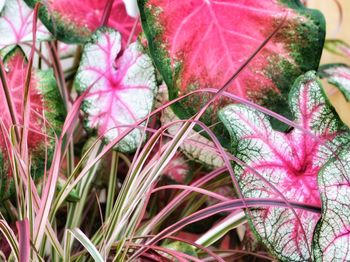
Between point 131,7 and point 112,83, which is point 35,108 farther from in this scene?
point 131,7

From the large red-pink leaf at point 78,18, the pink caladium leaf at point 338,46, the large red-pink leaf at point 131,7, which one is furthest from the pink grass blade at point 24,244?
the pink caladium leaf at point 338,46

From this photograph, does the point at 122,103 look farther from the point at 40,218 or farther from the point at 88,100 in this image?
the point at 40,218

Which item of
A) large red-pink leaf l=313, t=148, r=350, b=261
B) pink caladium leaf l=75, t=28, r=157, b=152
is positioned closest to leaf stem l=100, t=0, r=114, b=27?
pink caladium leaf l=75, t=28, r=157, b=152

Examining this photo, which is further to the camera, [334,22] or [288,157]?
[334,22]

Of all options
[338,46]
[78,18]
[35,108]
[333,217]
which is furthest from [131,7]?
[333,217]

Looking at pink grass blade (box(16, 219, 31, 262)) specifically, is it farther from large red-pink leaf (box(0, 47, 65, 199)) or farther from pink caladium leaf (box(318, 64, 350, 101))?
pink caladium leaf (box(318, 64, 350, 101))

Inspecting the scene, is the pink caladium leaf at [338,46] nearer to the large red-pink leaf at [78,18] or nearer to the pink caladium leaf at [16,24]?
the large red-pink leaf at [78,18]

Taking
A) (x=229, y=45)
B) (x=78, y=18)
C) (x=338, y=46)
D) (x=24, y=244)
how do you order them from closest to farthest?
(x=24, y=244) < (x=229, y=45) < (x=78, y=18) < (x=338, y=46)
